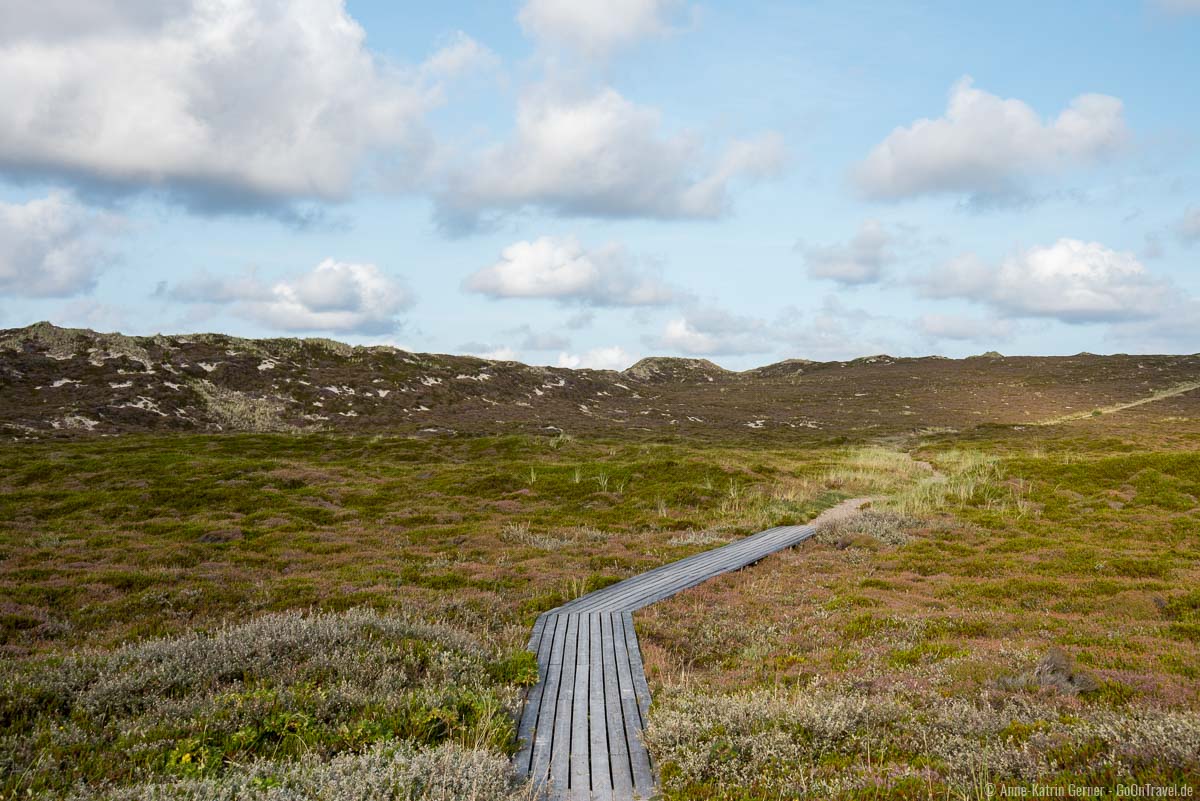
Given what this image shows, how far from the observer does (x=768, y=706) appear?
8055 millimetres

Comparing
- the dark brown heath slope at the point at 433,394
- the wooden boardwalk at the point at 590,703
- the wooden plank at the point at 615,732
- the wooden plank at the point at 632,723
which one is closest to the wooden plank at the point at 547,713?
the wooden boardwalk at the point at 590,703

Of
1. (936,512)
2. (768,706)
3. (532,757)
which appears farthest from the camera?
(936,512)

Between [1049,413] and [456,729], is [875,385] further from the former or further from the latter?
[456,729]

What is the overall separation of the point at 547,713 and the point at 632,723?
1217mm

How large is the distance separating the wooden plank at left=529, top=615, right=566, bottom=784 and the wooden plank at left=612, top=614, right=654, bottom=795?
99 cm

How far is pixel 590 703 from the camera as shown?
9102 millimetres

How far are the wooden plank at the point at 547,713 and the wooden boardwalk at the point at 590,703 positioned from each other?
1 cm

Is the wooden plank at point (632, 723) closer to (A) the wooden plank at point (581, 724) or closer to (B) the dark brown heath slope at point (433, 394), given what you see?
(A) the wooden plank at point (581, 724)

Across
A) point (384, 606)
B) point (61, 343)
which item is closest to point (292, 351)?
point (61, 343)

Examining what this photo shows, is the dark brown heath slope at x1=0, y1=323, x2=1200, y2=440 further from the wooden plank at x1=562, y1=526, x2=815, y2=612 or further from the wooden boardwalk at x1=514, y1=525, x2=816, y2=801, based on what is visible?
the wooden boardwalk at x1=514, y1=525, x2=816, y2=801

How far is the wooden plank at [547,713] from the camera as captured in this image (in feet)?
23.4

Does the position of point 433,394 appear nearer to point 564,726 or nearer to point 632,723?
point 564,726

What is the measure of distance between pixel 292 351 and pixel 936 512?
3370 inches

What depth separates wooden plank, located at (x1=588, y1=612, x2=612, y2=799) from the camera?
6.90 metres
